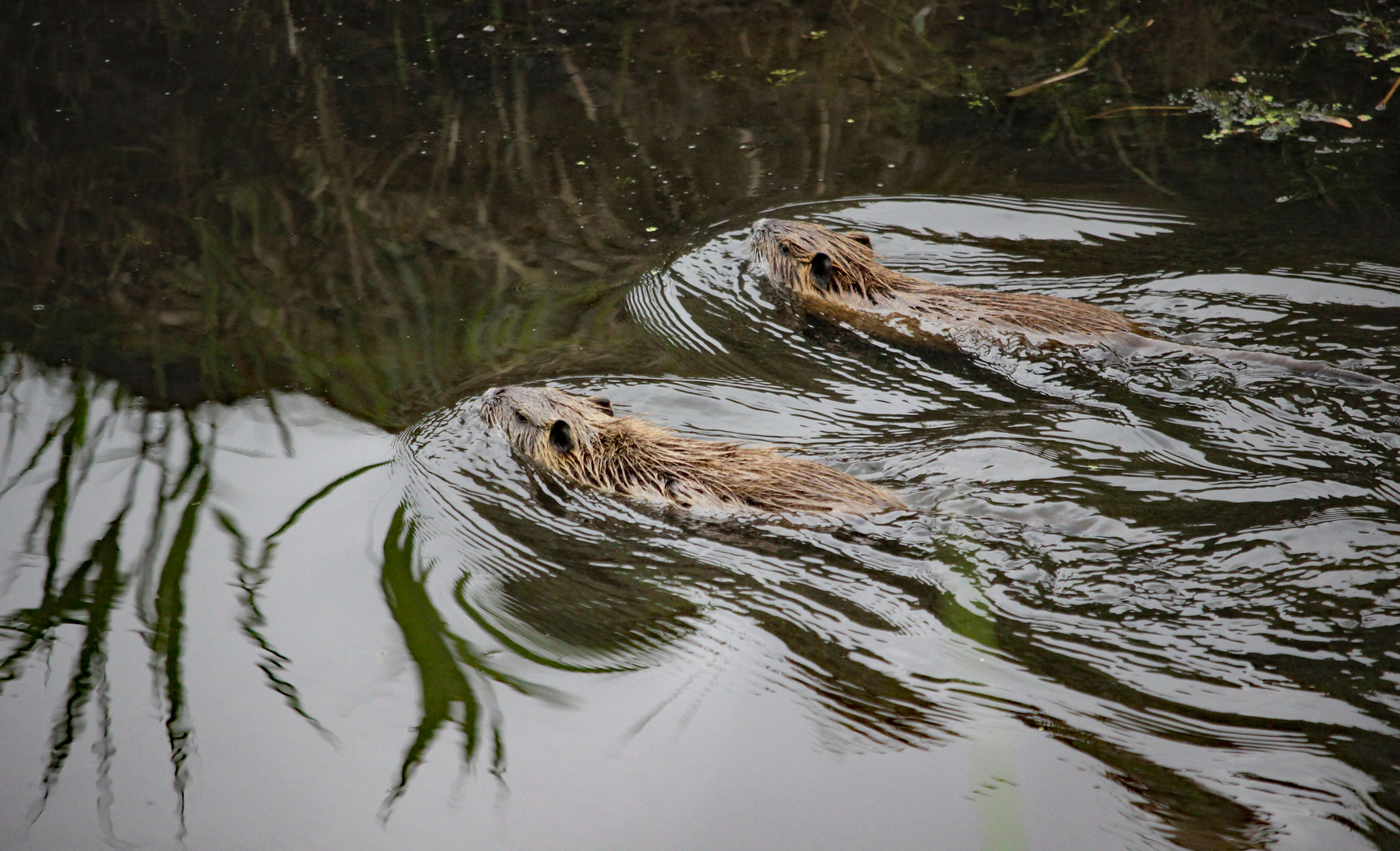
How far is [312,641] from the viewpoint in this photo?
306 centimetres

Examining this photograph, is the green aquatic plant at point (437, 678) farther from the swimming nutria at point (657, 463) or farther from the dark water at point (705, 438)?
the swimming nutria at point (657, 463)

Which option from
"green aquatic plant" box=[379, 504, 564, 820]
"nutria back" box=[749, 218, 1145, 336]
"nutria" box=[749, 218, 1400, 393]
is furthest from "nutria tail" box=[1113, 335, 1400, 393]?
"green aquatic plant" box=[379, 504, 564, 820]

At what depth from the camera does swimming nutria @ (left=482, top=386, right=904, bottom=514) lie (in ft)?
11.3

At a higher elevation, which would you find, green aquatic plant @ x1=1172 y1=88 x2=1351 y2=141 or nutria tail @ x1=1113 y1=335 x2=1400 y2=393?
green aquatic plant @ x1=1172 y1=88 x2=1351 y2=141

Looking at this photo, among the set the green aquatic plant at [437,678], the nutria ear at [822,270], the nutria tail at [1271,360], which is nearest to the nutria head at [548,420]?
the green aquatic plant at [437,678]

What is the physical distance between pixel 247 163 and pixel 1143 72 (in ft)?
16.9

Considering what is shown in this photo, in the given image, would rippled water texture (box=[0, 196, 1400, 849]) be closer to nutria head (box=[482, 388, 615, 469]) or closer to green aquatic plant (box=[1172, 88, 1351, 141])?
nutria head (box=[482, 388, 615, 469])

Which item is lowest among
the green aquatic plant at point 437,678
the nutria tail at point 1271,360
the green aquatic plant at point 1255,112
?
the green aquatic plant at point 437,678

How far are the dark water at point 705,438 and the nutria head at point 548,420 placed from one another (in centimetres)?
13

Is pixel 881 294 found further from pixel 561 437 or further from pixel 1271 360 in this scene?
pixel 561 437

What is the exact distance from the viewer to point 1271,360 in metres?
3.89

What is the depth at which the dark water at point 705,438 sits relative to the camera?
101 inches

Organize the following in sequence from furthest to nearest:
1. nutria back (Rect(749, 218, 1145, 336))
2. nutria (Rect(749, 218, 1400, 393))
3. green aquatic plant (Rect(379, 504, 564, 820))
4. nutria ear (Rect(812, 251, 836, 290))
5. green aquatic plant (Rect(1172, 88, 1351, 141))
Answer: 1. green aquatic plant (Rect(1172, 88, 1351, 141))
2. nutria ear (Rect(812, 251, 836, 290))
3. nutria back (Rect(749, 218, 1145, 336))
4. nutria (Rect(749, 218, 1400, 393))
5. green aquatic plant (Rect(379, 504, 564, 820))

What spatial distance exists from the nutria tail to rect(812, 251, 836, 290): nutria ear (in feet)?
4.31
